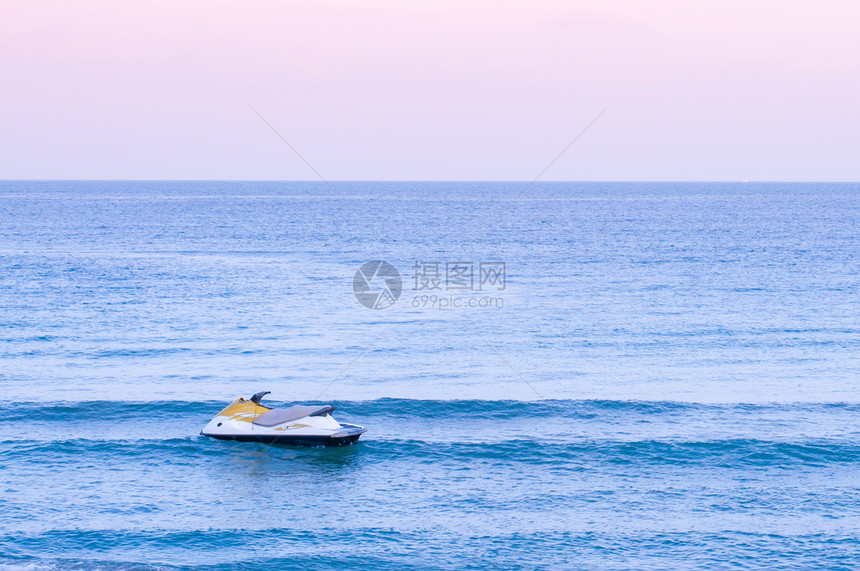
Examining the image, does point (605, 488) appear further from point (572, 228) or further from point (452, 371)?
point (572, 228)

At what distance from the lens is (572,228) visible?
→ 470ft

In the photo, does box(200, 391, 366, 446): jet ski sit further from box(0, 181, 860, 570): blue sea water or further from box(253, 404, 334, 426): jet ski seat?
box(0, 181, 860, 570): blue sea water

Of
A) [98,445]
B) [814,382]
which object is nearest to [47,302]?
[98,445]

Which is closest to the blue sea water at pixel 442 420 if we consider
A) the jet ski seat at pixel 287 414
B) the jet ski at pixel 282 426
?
the jet ski at pixel 282 426

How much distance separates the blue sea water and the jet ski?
0.56 metres

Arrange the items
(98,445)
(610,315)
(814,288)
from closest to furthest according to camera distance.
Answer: (98,445), (610,315), (814,288)

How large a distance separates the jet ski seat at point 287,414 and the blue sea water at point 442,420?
46.1 inches

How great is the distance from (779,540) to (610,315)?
34.7 m

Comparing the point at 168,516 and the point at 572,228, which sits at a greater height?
the point at 572,228

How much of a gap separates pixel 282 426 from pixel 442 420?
768 centimetres

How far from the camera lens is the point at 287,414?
33.6 meters

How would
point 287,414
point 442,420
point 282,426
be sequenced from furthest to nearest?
point 442,420, point 287,414, point 282,426

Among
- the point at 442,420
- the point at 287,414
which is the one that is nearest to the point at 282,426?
the point at 287,414

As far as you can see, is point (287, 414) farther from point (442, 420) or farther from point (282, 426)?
point (442, 420)
